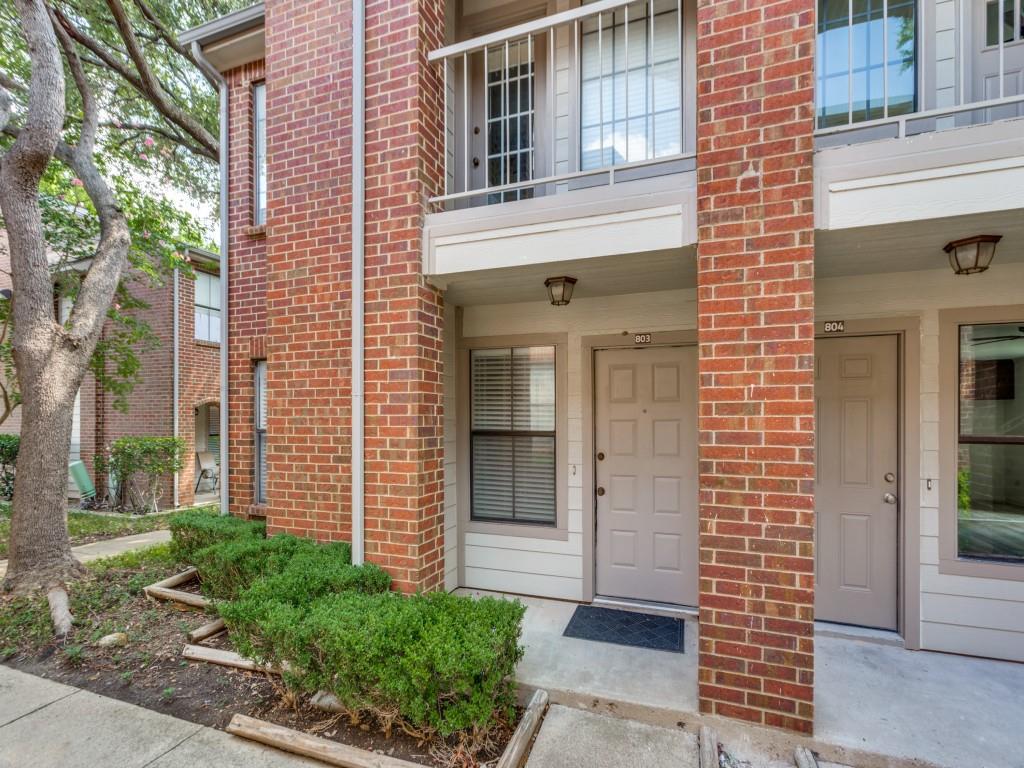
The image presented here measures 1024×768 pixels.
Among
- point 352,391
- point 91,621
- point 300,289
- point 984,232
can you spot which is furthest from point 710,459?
point 91,621

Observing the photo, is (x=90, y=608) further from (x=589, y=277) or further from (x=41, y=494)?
(x=589, y=277)

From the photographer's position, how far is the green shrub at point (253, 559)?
3287 millimetres

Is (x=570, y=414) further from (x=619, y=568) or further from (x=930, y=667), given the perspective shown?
(x=930, y=667)

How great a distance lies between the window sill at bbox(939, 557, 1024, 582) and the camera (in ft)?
10.2

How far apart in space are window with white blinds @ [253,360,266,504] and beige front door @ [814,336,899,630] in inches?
209

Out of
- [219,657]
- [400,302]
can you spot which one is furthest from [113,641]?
[400,302]

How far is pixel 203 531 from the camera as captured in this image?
416cm

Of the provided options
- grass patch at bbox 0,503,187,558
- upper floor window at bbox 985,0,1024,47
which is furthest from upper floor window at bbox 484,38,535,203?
grass patch at bbox 0,503,187,558

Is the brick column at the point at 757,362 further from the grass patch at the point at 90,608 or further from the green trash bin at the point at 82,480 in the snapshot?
the green trash bin at the point at 82,480

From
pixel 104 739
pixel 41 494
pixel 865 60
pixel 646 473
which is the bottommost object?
pixel 104 739

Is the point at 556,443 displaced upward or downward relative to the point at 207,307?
downward

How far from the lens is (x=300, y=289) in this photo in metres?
3.81

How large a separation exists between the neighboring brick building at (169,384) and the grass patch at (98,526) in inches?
34.5

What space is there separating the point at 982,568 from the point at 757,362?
2.37m
